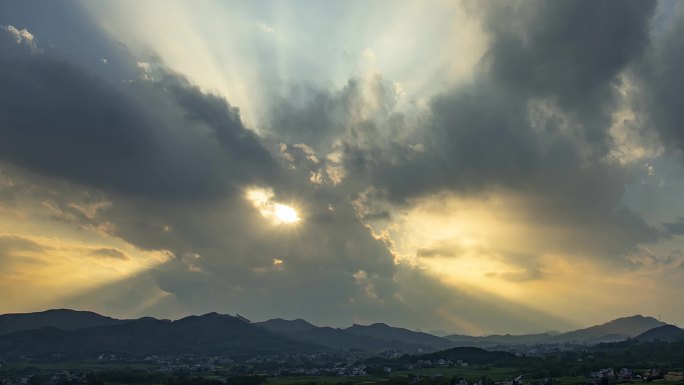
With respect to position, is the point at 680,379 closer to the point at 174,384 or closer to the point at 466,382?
the point at 466,382

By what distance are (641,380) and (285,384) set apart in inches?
4693

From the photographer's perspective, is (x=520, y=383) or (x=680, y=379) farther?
(x=520, y=383)

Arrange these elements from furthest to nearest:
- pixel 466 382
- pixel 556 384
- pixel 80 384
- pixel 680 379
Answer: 1. pixel 80 384
2. pixel 466 382
3. pixel 556 384
4. pixel 680 379

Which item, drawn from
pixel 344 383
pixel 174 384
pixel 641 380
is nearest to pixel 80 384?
pixel 174 384

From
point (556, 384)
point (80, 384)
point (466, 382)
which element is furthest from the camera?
point (80, 384)

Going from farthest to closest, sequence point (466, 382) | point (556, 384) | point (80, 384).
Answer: point (80, 384) < point (466, 382) < point (556, 384)

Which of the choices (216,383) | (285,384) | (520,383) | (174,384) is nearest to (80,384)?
(174,384)

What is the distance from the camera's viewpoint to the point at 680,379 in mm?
149750

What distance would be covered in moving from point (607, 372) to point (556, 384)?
122ft

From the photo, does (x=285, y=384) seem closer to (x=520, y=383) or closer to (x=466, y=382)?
(x=466, y=382)

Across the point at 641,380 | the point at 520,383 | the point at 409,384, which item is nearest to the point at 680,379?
the point at 641,380

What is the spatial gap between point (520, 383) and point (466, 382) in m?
18.9

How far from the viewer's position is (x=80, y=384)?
193m

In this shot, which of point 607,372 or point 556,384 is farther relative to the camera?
point 607,372
